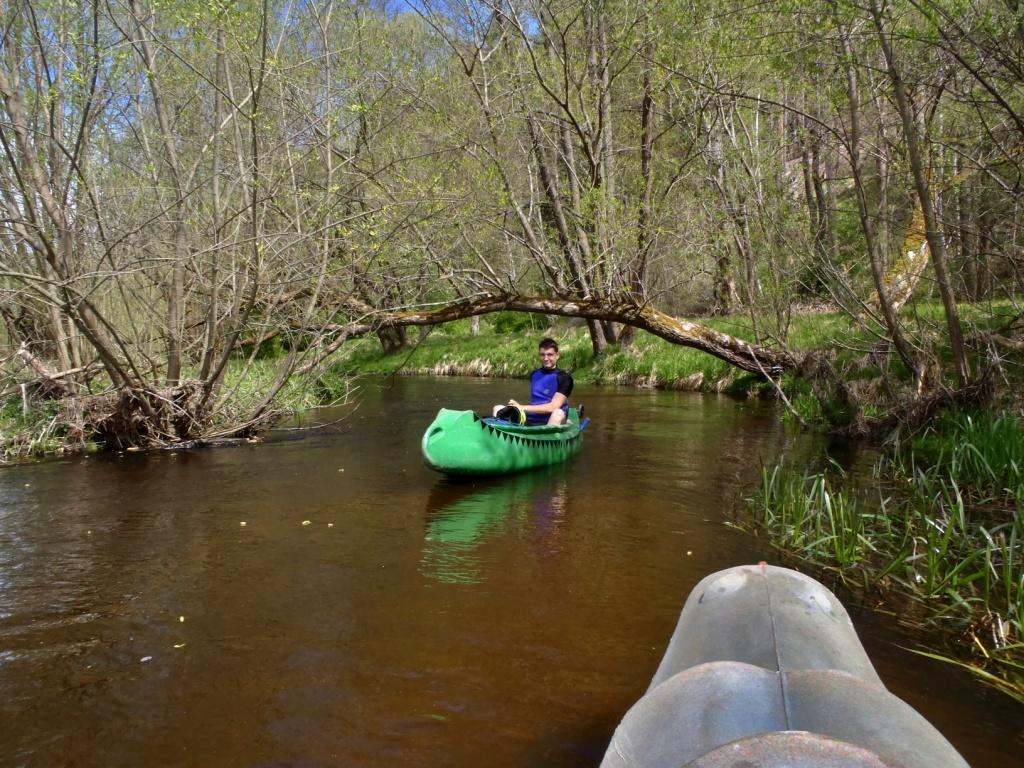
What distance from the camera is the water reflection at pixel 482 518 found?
5.42 meters

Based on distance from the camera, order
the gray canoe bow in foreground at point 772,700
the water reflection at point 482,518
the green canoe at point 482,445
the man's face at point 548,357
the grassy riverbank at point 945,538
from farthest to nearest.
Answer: the man's face at point 548,357
the green canoe at point 482,445
the water reflection at point 482,518
the grassy riverbank at point 945,538
the gray canoe bow in foreground at point 772,700

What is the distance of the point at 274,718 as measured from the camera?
134 inches

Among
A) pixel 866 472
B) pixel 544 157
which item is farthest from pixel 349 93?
pixel 866 472

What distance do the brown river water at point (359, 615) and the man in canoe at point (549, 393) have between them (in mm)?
746

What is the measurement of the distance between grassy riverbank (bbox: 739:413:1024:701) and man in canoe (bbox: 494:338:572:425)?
2.64 meters

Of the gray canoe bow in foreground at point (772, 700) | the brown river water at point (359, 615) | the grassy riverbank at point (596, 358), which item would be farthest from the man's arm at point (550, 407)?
the gray canoe bow in foreground at point (772, 700)

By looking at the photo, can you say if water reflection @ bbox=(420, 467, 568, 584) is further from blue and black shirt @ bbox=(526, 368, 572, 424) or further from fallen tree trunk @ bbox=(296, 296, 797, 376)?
fallen tree trunk @ bbox=(296, 296, 797, 376)

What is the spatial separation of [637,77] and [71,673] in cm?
1207

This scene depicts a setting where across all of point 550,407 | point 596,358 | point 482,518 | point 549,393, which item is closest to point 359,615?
point 482,518

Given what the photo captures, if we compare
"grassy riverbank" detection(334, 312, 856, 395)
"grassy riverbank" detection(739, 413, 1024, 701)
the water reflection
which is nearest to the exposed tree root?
"grassy riverbank" detection(334, 312, 856, 395)

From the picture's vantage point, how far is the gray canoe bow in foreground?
1.53 metres

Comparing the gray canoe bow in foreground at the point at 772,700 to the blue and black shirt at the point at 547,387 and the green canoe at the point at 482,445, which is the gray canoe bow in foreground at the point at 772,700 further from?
the blue and black shirt at the point at 547,387

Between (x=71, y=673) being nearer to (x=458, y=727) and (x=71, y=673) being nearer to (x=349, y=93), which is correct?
(x=458, y=727)

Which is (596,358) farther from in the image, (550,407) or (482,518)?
(482,518)
